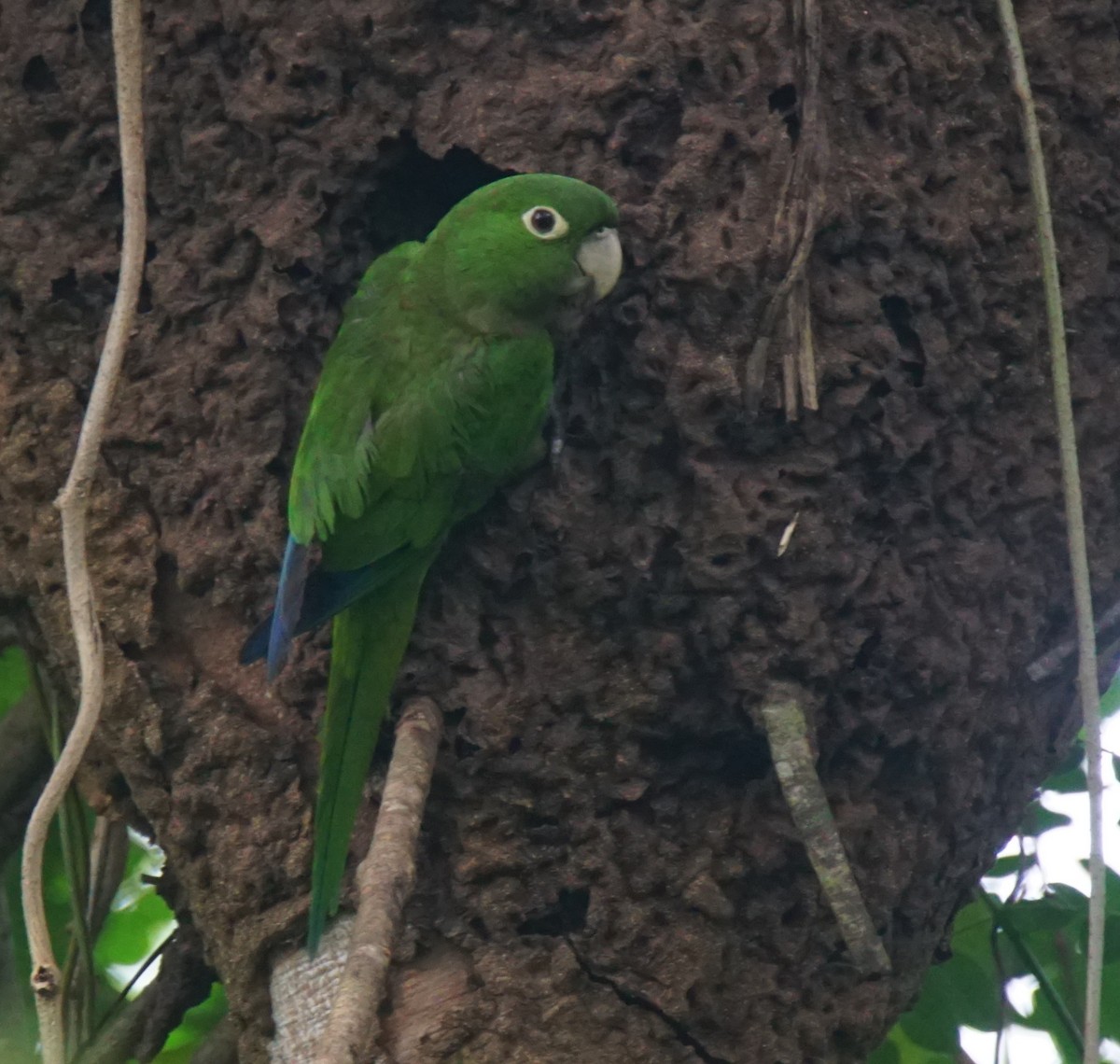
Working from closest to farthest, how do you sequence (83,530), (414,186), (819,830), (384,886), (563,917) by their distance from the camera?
(384,886) → (83,530) → (819,830) → (563,917) → (414,186)

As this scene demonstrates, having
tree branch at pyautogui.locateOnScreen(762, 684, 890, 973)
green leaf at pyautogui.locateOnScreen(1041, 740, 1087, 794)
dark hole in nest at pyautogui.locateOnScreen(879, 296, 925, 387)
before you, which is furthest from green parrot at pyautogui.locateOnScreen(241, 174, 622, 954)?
green leaf at pyautogui.locateOnScreen(1041, 740, 1087, 794)

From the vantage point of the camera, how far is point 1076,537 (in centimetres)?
214

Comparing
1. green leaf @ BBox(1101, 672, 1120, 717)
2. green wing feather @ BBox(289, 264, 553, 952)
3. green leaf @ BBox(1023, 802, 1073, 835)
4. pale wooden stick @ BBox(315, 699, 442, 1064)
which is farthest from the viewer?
green leaf @ BBox(1101, 672, 1120, 717)

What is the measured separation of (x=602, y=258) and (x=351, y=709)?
0.84 meters

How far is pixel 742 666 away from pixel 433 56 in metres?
1.18

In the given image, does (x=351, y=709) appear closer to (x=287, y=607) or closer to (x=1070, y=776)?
(x=287, y=607)

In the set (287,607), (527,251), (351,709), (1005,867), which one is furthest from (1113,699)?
(287,607)

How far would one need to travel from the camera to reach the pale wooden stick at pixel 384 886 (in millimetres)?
1565

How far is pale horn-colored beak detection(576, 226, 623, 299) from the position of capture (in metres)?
2.34

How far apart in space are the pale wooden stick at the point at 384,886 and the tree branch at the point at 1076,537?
877 millimetres

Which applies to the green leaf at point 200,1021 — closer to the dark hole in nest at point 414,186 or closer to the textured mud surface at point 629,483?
the textured mud surface at point 629,483

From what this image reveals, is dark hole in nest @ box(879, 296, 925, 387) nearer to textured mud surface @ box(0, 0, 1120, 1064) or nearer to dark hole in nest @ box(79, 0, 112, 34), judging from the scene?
textured mud surface @ box(0, 0, 1120, 1064)

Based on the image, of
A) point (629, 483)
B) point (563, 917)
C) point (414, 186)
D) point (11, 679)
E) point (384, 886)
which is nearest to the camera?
point (384, 886)

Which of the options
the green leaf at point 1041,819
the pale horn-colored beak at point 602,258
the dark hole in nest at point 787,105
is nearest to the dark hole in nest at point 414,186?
the pale horn-colored beak at point 602,258
